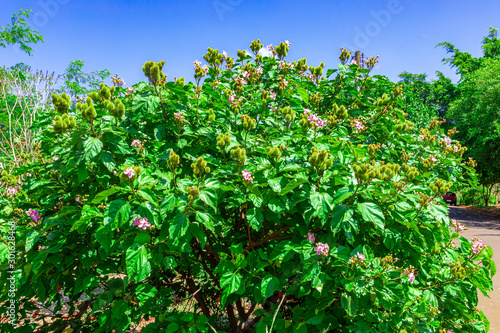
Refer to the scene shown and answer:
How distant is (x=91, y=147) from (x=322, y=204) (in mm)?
1350

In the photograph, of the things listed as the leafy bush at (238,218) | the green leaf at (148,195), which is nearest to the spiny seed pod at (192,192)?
the leafy bush at (238,218)

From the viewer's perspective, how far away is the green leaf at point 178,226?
64.2 inches

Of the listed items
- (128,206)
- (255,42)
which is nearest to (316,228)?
(128,206)

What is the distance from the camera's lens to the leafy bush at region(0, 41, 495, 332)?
180 cm

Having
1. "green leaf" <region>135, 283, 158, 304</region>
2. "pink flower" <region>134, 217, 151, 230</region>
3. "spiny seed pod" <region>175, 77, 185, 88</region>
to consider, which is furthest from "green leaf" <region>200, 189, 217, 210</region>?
"spiny seed pod" <region>175, 77, 185, 88</region>

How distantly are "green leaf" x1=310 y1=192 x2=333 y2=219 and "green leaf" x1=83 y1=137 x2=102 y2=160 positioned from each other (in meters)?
1.25

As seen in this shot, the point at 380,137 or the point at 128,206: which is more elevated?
the point at 380,137

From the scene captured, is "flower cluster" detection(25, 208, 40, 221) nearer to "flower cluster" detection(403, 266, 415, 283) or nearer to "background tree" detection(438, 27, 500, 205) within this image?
"flower cluster" detection(403, 266, 415, 283)

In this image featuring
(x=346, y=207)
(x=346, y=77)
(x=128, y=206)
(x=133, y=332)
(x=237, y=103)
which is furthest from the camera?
(x=133, y=332)

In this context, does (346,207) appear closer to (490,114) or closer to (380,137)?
(380,137)

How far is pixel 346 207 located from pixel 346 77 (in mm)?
1552

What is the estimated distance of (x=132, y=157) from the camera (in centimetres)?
209

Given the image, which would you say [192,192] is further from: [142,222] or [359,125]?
[359,125]

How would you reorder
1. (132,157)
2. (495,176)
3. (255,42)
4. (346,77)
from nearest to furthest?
(132,157) → (346,77) → (255,42) → (495,176)
